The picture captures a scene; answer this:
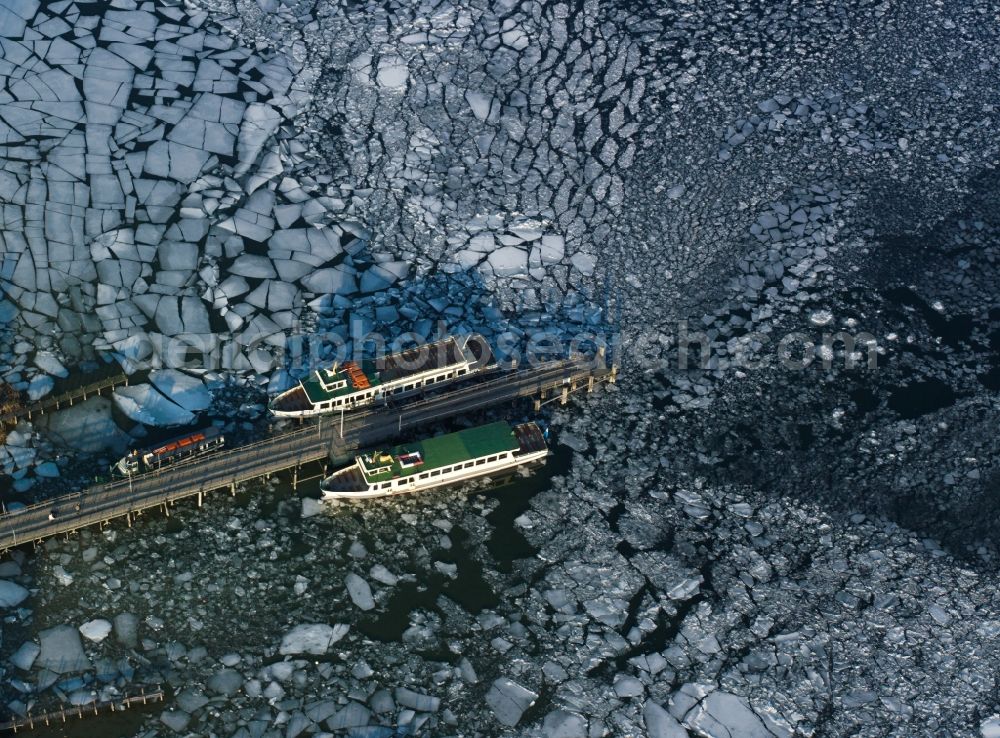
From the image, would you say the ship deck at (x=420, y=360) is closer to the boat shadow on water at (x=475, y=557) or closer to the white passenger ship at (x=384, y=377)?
the white passenger ship at (x=384, y=377)

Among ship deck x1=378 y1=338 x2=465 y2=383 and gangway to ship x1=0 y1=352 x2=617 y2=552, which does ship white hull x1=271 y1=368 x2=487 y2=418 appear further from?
ship deck x1=378 y1=338 x2=465 y2=383

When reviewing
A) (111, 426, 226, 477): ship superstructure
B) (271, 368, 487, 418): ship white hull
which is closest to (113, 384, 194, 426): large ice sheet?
(111, 426, 226, 477): ship superstructure

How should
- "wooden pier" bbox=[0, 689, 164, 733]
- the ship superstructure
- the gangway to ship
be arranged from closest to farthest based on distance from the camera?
"wooden pier" bbox=[0, 689, 164, 733]
the gangway to ship
the ship superstructure

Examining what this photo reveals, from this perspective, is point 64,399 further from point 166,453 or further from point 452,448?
point 452,448

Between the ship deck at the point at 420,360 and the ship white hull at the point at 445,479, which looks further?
the ship deck at the point at 420,360

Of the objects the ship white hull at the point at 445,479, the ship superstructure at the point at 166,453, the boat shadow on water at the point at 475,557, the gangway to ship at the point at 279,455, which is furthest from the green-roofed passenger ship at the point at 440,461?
the ship superstructure at the point at 166,453

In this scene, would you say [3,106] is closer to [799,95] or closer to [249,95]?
[249,95]

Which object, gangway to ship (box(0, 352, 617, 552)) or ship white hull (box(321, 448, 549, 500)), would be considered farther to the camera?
ship white hull (box(321, 448, 549, 500))
